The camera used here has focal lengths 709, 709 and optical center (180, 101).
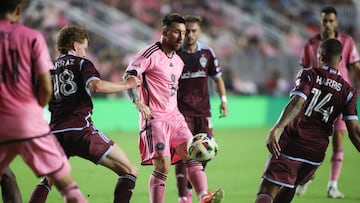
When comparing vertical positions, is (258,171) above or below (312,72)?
below

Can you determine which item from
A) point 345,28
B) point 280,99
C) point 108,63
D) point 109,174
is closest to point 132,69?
point 109,174

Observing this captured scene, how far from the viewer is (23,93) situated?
5.31 metres

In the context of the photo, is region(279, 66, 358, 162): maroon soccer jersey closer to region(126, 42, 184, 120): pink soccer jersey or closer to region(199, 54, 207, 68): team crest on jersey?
region(126, 42, 184, 120): pink soccer jersey

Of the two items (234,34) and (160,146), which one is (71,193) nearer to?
(160,146)

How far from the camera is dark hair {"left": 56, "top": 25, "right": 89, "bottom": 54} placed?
22.9ft

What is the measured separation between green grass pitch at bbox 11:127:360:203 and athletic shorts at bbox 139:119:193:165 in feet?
4.74

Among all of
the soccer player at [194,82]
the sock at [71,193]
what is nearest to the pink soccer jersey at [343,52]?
the soccer player at [194,82]

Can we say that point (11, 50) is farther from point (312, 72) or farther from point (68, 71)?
point (312, 72)

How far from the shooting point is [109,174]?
37.0 feet

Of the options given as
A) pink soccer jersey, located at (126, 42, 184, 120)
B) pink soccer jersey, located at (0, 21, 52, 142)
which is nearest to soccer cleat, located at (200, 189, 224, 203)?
pink soccer jersey, located at (126, 42, 184, 120)

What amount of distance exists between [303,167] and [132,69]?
2009 millimetres

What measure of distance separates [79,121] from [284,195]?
6.82 ft

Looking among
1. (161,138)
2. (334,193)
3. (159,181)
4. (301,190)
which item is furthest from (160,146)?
(334,193)

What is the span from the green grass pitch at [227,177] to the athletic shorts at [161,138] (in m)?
1.44
